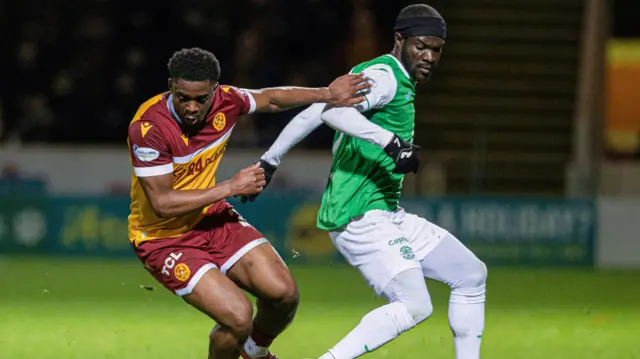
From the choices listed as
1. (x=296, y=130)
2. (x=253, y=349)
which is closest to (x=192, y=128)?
(x=296, y=130)

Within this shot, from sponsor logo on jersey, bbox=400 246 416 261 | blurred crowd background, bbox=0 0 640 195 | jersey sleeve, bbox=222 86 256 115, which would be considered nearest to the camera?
sponsor logo on jersey, bbox=400 246 416 261

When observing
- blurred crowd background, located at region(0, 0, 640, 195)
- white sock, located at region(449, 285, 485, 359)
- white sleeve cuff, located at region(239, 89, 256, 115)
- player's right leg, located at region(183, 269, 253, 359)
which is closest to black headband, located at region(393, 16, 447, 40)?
white sleeve cuff, located at region(239, 89, 256, 115)

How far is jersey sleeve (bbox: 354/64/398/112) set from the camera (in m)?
6.51

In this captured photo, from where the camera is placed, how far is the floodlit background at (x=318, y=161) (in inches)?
462

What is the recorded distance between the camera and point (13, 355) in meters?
8.34

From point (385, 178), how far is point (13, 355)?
3.24 m

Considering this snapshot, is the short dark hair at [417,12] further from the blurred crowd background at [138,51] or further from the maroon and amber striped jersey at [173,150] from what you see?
the blurred crowd background at [138,51]

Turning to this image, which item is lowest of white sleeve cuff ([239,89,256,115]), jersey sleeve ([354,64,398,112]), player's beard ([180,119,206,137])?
player's beard ([180,119,206,137])

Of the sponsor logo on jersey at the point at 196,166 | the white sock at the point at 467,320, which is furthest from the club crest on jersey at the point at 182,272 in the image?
the white sock at the point at 467,320

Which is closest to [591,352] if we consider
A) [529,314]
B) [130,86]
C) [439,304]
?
[529,314]

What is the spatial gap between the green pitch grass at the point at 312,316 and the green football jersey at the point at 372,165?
1895 mm

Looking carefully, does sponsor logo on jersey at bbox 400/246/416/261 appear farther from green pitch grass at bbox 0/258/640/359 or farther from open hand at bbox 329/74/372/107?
green pitch grass at bbox 0/258/640/359

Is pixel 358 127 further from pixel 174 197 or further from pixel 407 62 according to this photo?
pixel 174 197

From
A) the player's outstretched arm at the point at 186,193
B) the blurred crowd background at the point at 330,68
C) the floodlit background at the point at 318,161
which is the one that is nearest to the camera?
the player's outstretched arm at the point at 186,193
